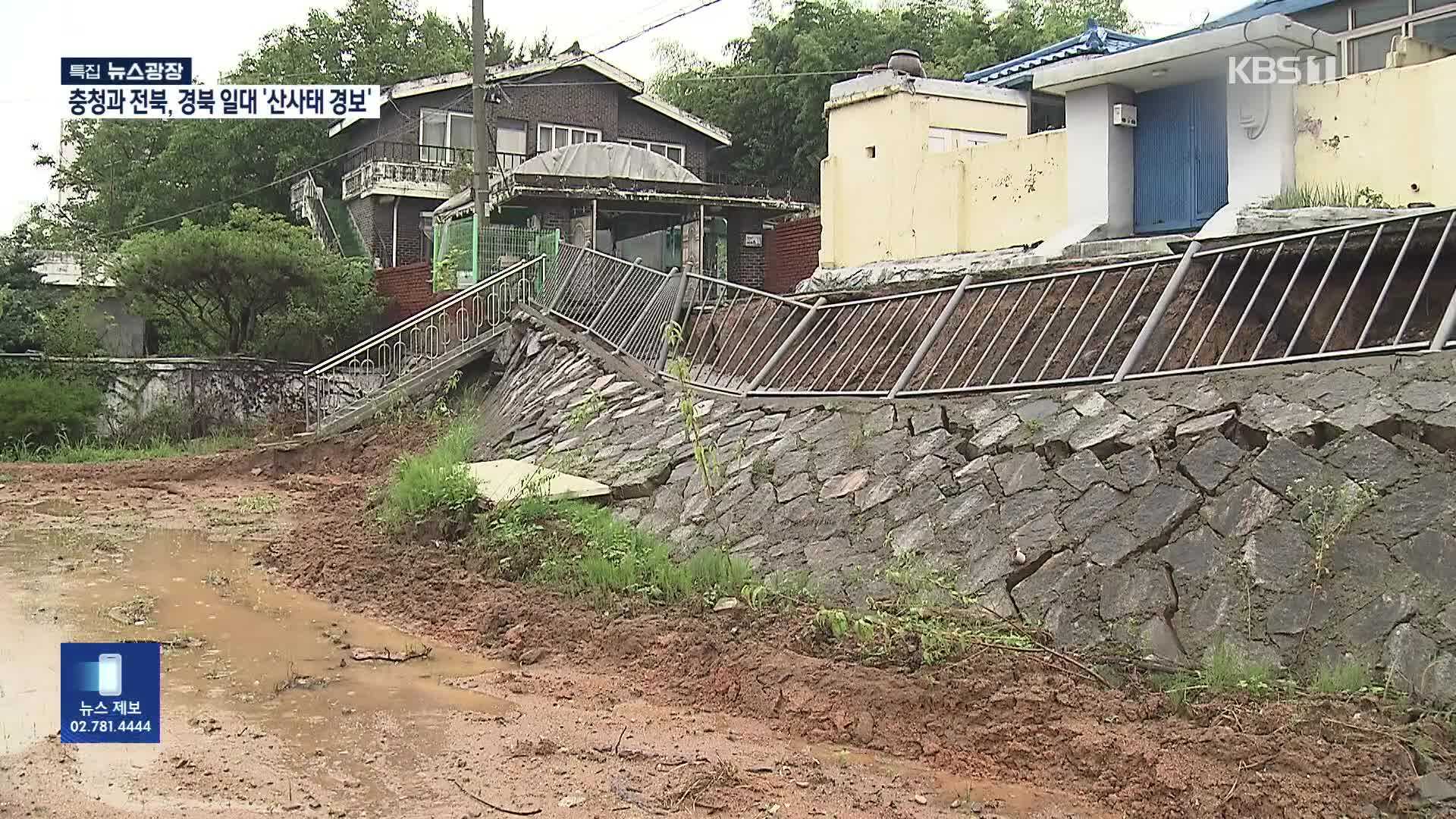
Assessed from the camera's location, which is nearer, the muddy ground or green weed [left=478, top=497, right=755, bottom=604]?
the muddy ground

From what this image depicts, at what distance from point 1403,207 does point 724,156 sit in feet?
79.8

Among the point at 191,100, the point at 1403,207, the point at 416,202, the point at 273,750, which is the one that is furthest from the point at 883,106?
the point at 416,202

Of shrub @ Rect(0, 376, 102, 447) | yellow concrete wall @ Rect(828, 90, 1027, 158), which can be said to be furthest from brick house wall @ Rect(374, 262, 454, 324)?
yellow concrete wall @ Rect(828, 90, 1027, 158)

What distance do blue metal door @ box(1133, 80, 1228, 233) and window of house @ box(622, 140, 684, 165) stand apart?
1956 centimetres

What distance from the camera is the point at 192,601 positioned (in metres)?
9.58

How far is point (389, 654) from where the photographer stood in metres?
8.04

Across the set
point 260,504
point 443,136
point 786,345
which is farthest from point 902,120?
point 443,136

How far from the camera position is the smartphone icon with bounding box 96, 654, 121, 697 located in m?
6.32

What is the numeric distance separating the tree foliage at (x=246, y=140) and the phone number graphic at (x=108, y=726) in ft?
92.6

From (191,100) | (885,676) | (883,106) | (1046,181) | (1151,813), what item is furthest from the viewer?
(883,106)

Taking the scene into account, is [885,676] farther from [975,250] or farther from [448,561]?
[975,250]

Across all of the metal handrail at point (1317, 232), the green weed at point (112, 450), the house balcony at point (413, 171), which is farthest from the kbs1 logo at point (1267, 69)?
the house balcony at point (413, 171)

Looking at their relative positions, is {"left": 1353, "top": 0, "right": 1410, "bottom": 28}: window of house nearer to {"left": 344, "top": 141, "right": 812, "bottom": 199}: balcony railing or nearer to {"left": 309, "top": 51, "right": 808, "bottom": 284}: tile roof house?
{"left": 309, "top": 51, "right": 808, "bottom": 284}: tile roof house

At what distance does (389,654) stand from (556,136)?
23621mm
